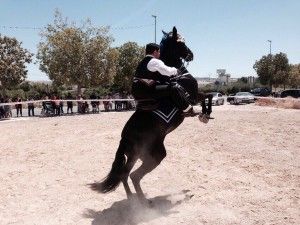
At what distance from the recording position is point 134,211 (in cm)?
561

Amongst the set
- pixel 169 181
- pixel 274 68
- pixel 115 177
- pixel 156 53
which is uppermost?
pixel 274 68

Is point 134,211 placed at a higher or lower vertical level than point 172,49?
lower

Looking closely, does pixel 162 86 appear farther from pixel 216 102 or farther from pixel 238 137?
pixel 216 102

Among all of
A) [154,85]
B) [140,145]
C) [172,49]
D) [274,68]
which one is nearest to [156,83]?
[154,85]

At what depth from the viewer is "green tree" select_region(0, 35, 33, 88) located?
50031 mm

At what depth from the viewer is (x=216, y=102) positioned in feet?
144

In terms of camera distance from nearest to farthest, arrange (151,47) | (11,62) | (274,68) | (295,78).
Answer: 1. (151,47)
2. (11,62)
3. (274,68)
4. (295,78)

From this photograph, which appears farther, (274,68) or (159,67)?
(274,68)

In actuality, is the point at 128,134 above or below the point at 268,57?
below

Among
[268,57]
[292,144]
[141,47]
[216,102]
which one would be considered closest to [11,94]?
[141,47]

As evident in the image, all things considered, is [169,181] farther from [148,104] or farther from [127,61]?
[127,61]

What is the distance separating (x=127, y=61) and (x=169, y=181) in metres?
47.0

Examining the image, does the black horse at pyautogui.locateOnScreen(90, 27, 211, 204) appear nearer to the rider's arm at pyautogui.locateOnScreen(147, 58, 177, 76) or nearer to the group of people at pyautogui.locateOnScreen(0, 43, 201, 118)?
the group of people at pyautogui.locateOnScreen(0, 43, 201, 118)

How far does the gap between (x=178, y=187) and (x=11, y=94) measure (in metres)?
55.8
